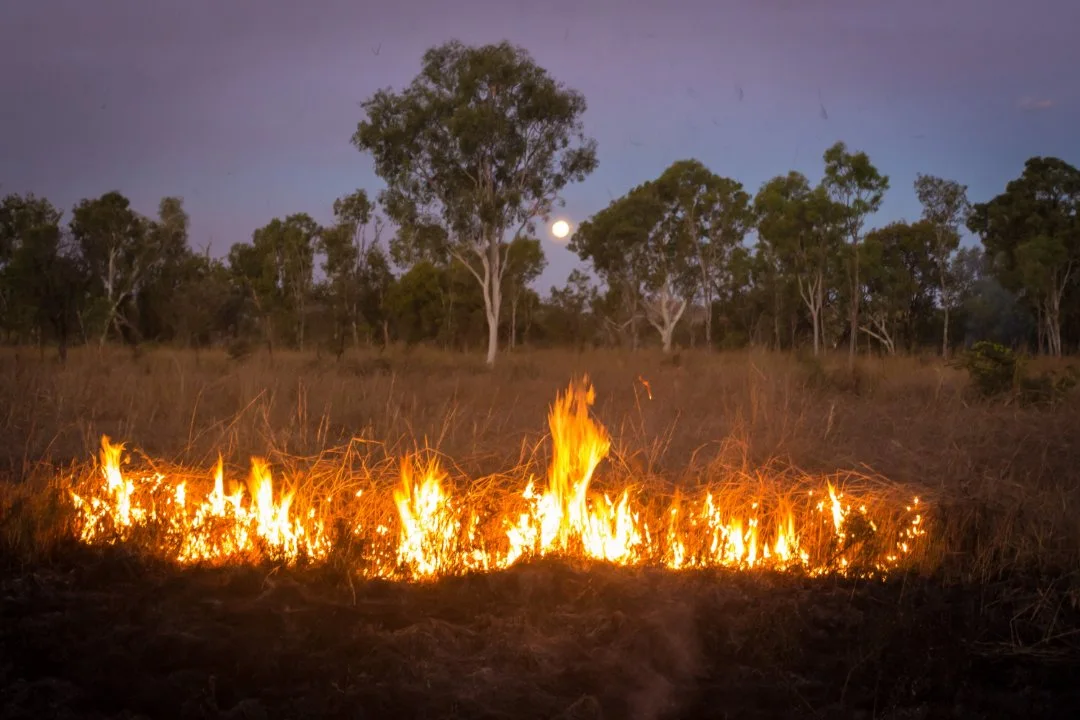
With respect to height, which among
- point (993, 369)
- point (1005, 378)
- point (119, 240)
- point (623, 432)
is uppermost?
point (119, 240)

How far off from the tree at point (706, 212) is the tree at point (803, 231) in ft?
4.52

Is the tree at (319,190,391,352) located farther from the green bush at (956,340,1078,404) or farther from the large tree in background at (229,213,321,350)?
the green bush at (956,340,1078,404)

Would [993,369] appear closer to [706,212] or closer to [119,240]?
[706,212]

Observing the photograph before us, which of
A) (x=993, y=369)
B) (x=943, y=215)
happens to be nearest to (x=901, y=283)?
(x=943, y=215)

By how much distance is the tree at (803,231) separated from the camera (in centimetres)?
3241

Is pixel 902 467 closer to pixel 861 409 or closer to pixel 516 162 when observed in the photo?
pixel 861 409

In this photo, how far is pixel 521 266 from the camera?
4078 cm

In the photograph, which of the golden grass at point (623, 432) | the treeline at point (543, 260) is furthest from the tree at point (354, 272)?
the golden grass at point (623, 432)

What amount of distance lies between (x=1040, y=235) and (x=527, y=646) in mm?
34468

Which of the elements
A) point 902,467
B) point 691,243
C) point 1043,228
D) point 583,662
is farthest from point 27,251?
point 1043,228

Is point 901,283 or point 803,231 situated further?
point 901,283

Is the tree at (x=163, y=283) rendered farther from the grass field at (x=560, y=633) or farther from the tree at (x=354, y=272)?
the grass field at (x=560, y=633)

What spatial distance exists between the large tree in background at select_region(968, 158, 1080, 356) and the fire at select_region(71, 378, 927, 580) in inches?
1150

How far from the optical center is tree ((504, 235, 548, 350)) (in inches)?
1524
